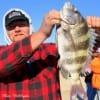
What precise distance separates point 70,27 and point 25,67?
821mm

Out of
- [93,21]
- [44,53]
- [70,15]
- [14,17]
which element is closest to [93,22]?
[93,21]

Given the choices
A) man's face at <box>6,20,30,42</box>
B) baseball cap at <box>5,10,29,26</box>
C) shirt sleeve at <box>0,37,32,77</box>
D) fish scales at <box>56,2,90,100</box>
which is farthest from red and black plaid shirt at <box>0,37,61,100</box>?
fish scales at <box>56,2,90,100</box>

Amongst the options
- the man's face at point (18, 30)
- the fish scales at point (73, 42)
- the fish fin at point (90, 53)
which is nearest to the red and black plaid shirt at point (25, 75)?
the man's face at point (18, 30)

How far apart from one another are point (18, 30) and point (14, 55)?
0.44 meters

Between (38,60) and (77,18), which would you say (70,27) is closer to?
(77,18)

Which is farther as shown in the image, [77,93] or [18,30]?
[18,30]

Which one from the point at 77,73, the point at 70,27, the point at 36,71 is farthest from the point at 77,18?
the point at 36,71

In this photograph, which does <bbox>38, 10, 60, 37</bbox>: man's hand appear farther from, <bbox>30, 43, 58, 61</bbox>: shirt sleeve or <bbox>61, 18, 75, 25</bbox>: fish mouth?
<bbox>30, 43, 58, 61</bbox>: shirt sleeve

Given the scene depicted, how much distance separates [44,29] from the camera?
4.58m

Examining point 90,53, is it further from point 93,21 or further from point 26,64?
point 26,64

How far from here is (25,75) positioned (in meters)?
4.98

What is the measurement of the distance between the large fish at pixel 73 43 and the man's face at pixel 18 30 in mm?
829

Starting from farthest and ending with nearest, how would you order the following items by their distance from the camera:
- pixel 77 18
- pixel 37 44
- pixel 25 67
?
pixel 25 67, pixel 37 44, pixel 77 18

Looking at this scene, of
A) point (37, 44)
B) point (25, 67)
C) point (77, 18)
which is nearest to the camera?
point (77, 18)
